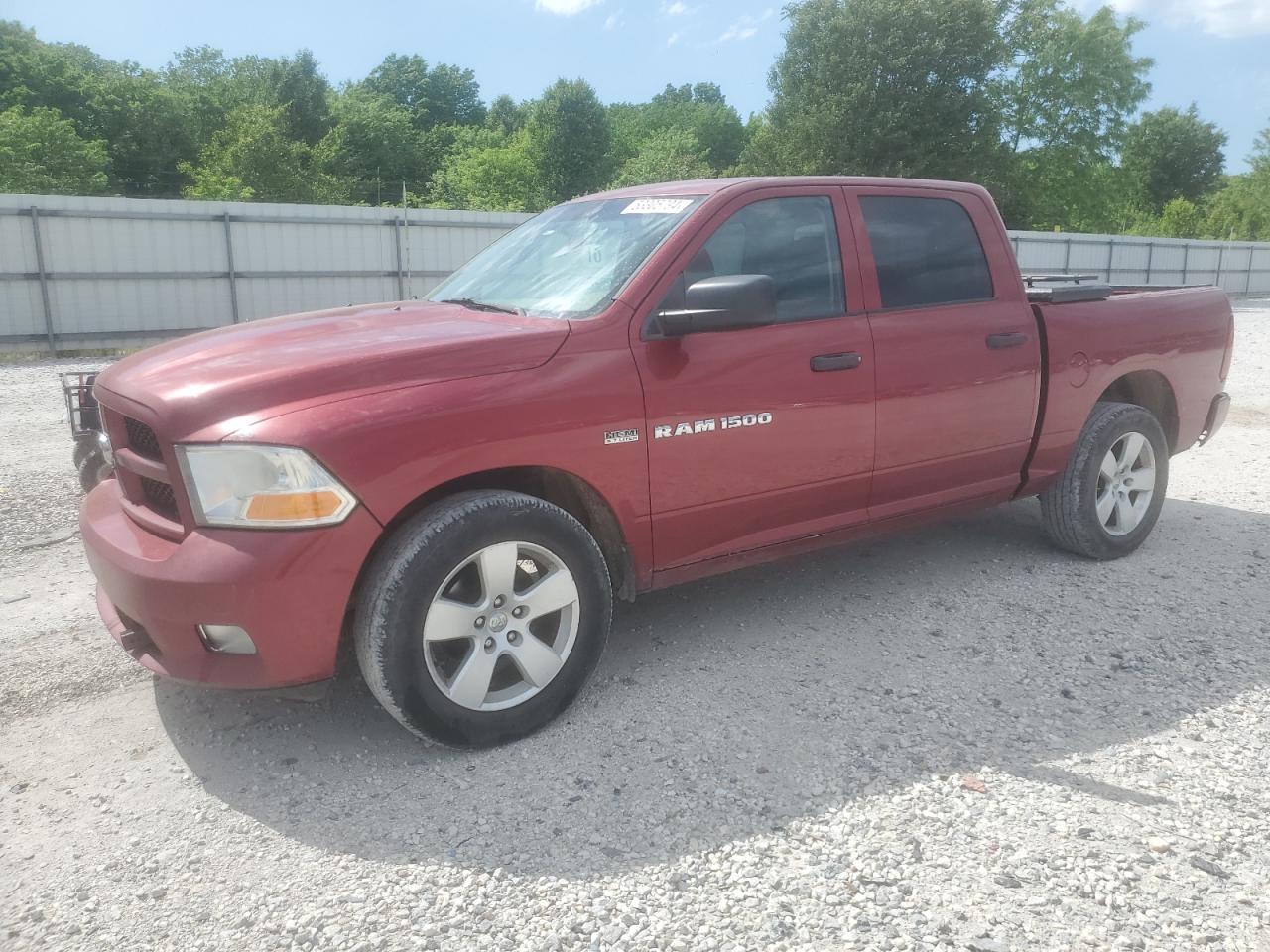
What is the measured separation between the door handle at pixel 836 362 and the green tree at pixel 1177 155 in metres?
72.6

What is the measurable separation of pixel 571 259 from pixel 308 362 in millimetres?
1231

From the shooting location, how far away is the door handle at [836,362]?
3625 mm

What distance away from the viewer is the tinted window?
3541 mm

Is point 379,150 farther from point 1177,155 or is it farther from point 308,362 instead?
point 308,362

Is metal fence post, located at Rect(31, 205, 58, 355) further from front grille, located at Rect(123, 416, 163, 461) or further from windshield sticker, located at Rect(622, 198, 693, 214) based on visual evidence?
windshield sticker, located at Rect(622, 198, 693, 214)

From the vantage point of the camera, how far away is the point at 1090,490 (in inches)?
186

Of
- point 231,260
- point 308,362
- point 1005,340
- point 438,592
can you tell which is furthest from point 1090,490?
point 231,260

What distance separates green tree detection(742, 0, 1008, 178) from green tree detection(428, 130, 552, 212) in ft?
64.7

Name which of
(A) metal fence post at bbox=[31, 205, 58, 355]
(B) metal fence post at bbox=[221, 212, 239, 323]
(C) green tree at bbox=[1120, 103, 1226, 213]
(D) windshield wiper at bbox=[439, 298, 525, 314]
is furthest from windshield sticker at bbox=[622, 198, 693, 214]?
(C) green tree at bbox=[1120, 103, 1226, 213]

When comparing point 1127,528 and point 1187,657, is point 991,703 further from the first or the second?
point 1127,528

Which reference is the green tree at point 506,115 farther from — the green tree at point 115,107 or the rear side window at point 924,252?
the rear side window at point 924,252

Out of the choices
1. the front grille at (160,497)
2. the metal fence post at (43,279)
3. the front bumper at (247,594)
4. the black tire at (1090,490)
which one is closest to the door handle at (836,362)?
the black tire at (1090,490)

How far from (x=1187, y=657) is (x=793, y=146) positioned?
3883 centimetres

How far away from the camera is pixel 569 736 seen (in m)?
3.15
